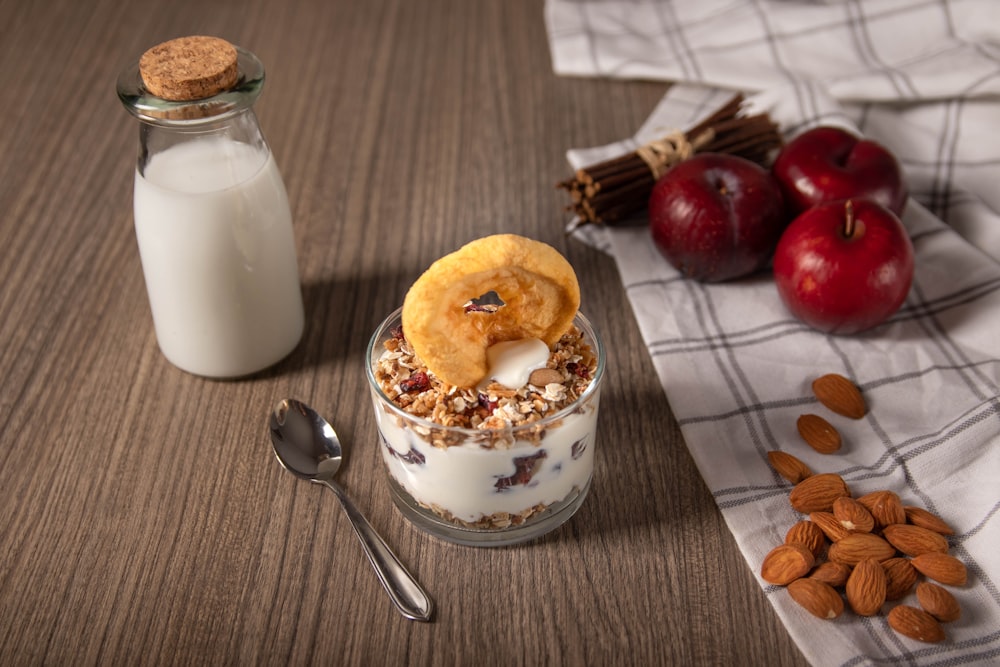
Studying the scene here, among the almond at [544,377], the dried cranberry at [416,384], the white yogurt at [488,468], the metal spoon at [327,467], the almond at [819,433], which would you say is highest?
the almond at [544,377]

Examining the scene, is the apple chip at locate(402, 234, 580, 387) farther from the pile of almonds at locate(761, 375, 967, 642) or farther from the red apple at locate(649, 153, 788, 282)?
the red apple at locate(649, 153, 788, 282)

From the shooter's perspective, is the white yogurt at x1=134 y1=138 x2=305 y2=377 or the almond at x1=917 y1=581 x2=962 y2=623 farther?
the white yogurt at x1=134 y1=138 x2=305 y2=377

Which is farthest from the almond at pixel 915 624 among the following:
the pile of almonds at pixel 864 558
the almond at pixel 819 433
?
the almond at pixel 819 433

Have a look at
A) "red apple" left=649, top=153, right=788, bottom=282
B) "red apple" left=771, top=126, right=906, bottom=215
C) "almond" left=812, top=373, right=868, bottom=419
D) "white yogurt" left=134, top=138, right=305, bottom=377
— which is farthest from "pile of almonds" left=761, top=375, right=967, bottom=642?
"white yogurt" left=134, top=138, right=305, bottom=377

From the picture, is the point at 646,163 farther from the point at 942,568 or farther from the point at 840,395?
the point at 942,568

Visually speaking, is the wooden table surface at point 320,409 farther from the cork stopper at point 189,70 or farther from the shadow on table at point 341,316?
the cork stopper at point 189,70

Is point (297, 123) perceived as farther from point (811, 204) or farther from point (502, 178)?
point (811, 204)
